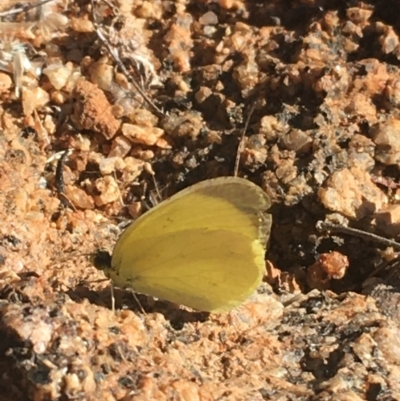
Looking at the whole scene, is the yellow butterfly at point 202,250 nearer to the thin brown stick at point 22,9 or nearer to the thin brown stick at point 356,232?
the thin brown stick at point 356,232

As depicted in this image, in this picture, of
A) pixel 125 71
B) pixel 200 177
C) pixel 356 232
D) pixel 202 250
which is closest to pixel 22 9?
pixel 125 71

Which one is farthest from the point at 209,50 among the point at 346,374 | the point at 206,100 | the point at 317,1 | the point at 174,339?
the point at 346,374

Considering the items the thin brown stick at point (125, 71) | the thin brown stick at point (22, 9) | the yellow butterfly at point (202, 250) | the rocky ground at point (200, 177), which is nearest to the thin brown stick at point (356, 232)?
→ the rocky ground at point (200, 177)

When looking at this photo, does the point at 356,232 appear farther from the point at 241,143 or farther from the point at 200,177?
the point at 200,177

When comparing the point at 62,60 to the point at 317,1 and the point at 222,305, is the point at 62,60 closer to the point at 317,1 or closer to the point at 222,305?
the point at 317,1

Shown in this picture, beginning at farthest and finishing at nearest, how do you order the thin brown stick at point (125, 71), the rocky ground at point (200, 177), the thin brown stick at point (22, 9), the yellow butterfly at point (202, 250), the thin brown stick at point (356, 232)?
the thin brown stick at point (22, 9) < the thin brown stick at point (125, 71) < the thin brown stick at point (356, 232) < the yellow butterfly at point (202, 250) < the rocky ground at point (200, 177)

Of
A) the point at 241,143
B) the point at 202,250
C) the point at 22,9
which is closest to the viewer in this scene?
the point at 202,250

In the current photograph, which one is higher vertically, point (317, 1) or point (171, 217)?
point (317, 1)
